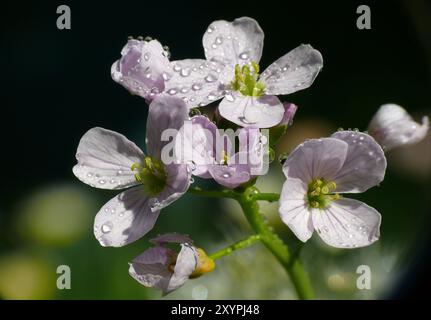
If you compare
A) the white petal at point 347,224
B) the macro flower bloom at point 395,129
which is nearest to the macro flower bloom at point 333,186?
the white petal at point 347,224

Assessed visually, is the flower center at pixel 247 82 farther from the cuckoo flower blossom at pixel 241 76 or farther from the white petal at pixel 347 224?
the white petal at pixel 347 224

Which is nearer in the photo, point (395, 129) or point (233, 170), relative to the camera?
point (233, 170)

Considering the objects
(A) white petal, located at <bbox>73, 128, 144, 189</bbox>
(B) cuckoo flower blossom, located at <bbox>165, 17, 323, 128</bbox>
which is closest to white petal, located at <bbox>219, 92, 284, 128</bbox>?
(B) cuckoo flower blossom, located at <bbox>165, 17, 323, 128</bbox>

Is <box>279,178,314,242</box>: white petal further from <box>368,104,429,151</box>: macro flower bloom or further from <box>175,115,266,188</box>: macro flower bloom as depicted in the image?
<box>368,104,429,151</box>: macro flower bloom

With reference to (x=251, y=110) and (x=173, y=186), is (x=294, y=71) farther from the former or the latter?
(x=173, y=186)

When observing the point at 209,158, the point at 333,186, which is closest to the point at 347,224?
the point at 333,186

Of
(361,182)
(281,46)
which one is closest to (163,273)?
(361,182)

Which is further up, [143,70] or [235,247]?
[143,70]
